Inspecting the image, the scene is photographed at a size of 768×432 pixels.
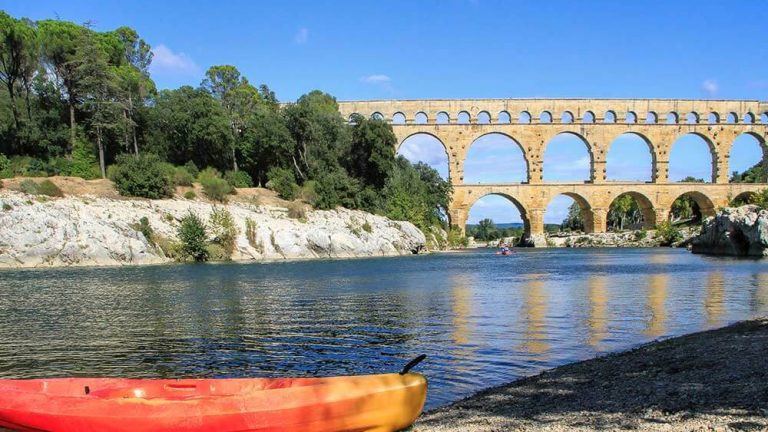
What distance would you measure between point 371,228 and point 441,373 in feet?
119

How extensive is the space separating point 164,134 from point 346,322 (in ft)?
129

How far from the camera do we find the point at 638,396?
18.4 feet

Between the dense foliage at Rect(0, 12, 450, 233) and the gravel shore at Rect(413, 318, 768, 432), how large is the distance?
36.0 m

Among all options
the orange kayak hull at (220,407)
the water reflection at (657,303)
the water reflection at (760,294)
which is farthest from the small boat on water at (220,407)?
the water reflection at (760,294)

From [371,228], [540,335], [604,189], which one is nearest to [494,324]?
[540,335]

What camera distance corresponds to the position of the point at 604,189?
63375mm

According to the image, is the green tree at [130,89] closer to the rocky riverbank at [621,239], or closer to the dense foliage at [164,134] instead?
the dense foliage at [164,134]

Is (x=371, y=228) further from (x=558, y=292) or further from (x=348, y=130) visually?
(x=558, y=292)

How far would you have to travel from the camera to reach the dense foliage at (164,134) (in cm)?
3950

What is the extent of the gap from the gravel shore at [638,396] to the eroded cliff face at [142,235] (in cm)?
3022

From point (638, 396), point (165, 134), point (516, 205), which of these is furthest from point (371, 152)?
point (638, 396)

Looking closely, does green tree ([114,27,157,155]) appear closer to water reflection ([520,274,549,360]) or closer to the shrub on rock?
the shrub on rock

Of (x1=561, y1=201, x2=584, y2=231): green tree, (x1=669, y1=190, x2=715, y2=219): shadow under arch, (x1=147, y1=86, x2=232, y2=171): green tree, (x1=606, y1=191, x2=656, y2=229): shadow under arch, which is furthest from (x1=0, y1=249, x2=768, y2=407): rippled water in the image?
(x1=561, y1=201, x2=584, y2=231): green tree

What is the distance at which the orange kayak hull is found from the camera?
5.11m
